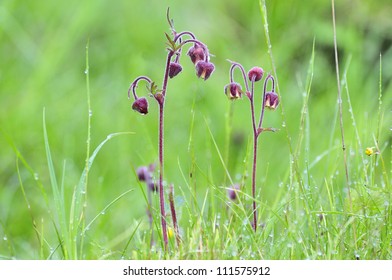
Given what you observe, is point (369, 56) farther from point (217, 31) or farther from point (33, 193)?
point (33, 193)

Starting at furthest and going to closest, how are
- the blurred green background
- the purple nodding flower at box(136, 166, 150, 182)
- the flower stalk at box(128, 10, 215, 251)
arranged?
1. the blurred green background
2. the purple nodding flower at box(136, 166, 150, 182)
3. the flower stalk at box(128, 10, 215, 251)

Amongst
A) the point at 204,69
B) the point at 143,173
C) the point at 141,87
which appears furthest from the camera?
the point at 141,87

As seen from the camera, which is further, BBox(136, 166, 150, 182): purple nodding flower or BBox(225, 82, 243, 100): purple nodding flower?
BBox(136, 166, 150, 182): purple nodding flower

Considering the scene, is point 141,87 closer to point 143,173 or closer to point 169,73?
point 143,173

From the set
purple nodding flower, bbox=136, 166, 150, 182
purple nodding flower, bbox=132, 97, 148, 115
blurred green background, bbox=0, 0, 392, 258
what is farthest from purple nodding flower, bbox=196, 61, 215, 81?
blurred green background, bbox=0, 0, 392, 258

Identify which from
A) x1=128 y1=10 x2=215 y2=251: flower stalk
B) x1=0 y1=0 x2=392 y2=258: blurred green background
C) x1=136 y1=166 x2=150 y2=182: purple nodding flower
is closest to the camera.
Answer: x1=128 y1=10 x2=215 y2=251: flower stalk

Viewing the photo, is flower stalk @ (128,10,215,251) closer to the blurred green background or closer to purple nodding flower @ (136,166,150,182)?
purple nodding flower @ (136,166,150,182)

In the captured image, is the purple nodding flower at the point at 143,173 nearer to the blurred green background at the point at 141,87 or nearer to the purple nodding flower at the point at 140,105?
the purple nodding flower at the point at 140,105

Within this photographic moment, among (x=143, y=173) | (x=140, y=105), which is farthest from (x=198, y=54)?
(x=143, y=173)
